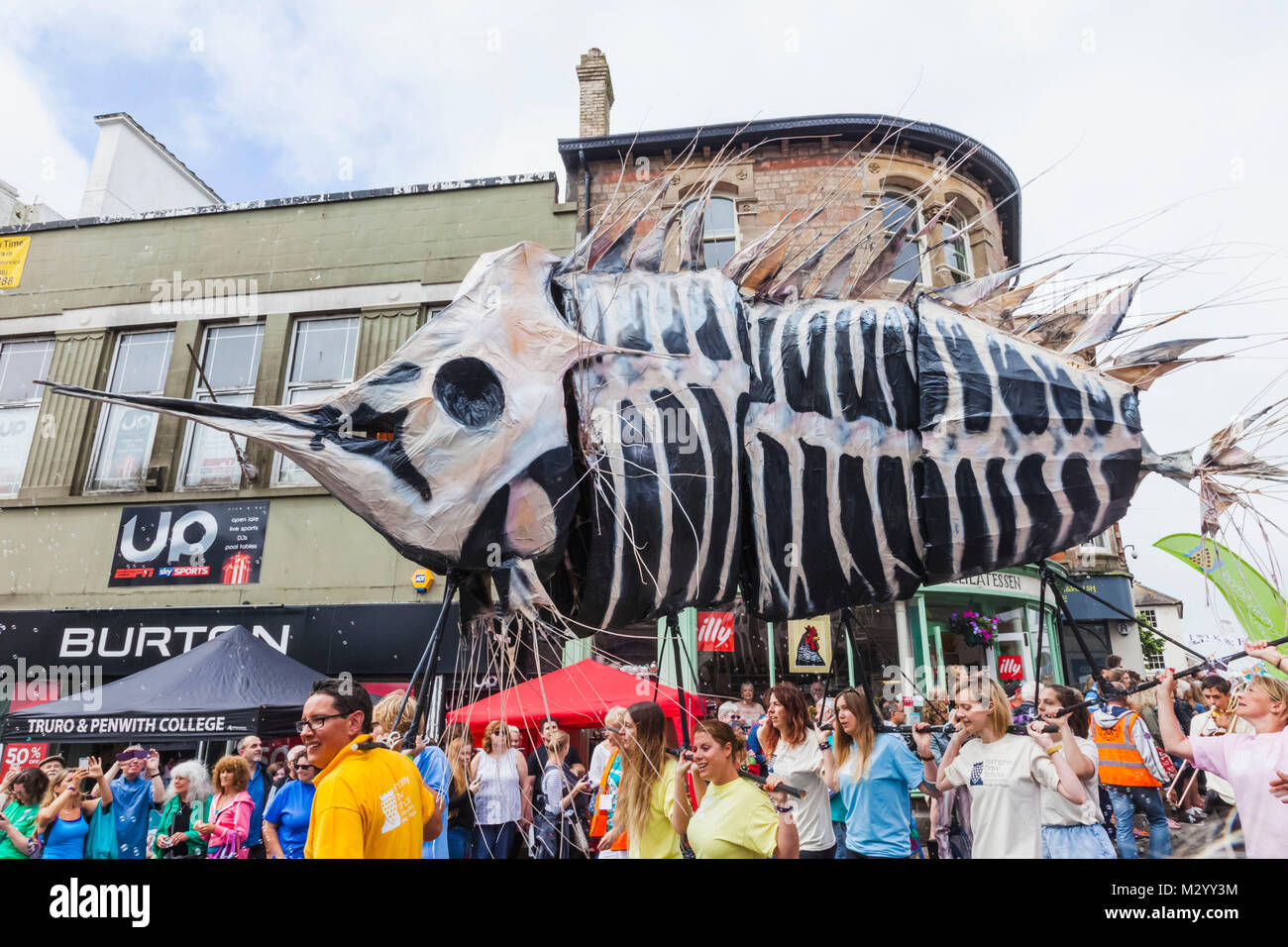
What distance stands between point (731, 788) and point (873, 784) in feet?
3.74

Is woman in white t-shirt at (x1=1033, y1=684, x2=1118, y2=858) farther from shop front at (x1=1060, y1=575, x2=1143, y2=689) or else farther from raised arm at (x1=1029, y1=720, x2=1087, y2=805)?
shop front at (x1=1060, y1=575, x2=1143, y2=689)

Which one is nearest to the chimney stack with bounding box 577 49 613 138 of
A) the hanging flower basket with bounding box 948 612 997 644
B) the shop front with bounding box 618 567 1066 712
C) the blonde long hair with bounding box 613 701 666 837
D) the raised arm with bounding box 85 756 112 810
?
the shop front with bounding box 618 567 1066 712

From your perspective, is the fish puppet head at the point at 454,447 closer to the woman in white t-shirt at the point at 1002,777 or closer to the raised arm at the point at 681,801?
the raised arm at the point at 681,801

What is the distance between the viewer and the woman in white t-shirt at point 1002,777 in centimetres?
346

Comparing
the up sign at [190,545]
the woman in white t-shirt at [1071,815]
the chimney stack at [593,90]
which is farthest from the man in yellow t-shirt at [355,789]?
the chimney stack at [593,90]

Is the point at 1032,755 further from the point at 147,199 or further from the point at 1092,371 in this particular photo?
the point at 147,199

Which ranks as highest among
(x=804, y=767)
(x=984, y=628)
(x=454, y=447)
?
(x=984, y=628)

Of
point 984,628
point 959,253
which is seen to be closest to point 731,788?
point 984,628

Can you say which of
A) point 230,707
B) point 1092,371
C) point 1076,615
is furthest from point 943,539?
point 1076,615

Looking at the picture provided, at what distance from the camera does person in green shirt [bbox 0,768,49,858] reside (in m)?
4.64

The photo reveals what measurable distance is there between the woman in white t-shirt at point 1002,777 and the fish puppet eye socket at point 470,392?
2.84 m

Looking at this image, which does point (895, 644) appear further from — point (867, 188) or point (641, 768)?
point (641, 768)

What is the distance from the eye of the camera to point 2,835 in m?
4.67

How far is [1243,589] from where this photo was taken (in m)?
2.92
